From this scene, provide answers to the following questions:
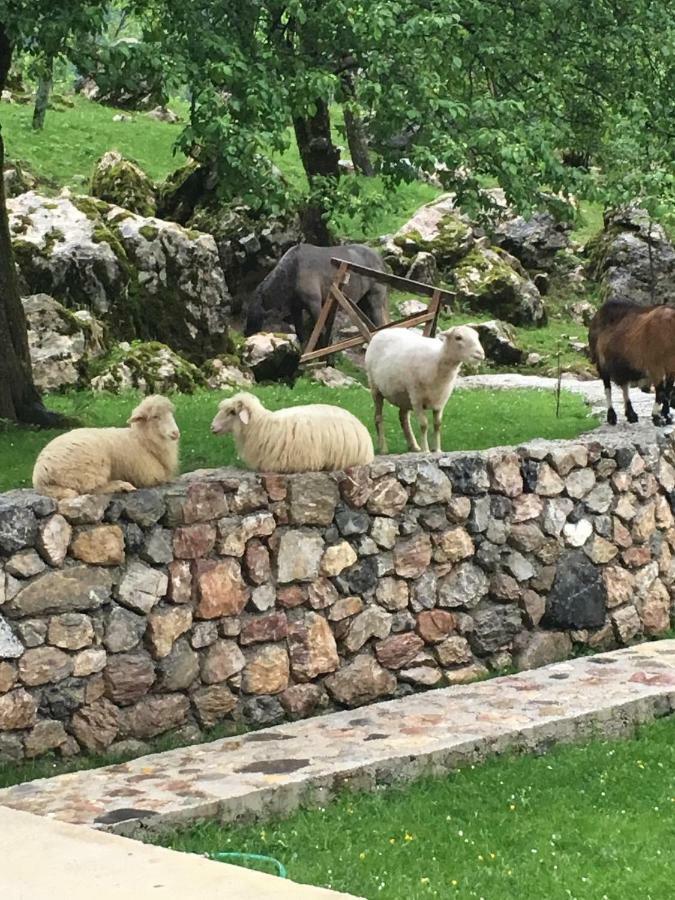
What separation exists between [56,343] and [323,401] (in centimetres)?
350

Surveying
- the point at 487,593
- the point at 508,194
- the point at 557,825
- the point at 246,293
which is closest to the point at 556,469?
the point at 487,593

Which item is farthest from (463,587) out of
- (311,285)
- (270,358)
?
(311,285)

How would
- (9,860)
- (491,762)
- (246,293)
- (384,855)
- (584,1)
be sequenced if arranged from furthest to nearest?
(246,293) < (584,1) < (491,762) < (384,855) < (9,860)

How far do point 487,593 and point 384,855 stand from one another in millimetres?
4454

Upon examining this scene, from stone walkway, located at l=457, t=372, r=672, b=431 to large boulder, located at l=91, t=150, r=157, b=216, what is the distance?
7.13 metres

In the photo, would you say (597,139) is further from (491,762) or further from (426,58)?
(491,762)

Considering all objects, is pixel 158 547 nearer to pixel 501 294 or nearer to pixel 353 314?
pixel 353 314

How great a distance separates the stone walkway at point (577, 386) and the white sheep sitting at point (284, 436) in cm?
637

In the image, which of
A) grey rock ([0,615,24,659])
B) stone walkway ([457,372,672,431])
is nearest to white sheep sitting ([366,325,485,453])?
grey rock ([0,615,24,659])

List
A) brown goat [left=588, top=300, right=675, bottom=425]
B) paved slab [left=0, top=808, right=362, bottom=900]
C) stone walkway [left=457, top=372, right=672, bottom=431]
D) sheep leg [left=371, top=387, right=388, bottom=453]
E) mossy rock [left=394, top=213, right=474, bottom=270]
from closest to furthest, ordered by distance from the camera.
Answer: paved slab [left=0, top=808, right=362, bottom=900]
sheep leg [left=371, top=387, right=388, bottom=453]
brown goat [left=588, top=300, right=675, bottom=425]
stone walkway [left=457, top=372, right=672, bottom=431]
mossy rock [left=394, top=213, right=474, bottom=270]

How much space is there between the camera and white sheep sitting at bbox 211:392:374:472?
9672 mm

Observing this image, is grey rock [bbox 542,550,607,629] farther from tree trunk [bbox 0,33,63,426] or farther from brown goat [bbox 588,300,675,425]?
tree trunk [bbox 0,33,63,426]

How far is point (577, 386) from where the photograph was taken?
20078mm

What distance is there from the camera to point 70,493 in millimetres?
8477
